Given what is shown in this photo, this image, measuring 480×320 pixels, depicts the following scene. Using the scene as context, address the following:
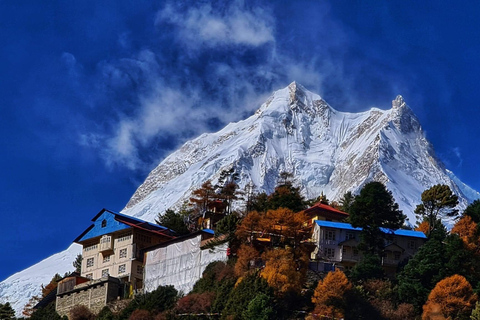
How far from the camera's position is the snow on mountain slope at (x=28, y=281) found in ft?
529

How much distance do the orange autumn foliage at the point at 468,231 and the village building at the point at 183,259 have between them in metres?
18.6

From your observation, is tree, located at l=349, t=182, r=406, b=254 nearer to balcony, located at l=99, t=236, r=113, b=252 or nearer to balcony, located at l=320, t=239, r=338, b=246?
balcony, located at l=320, t=239, r=338, b=246

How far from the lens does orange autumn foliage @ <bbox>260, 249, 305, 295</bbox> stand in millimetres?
65688

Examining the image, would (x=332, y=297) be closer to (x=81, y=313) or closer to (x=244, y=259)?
(x=244, y=259)

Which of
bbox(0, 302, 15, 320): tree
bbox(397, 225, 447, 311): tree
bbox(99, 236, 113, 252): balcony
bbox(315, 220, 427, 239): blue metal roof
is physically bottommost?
bbox(0, 302, 15, 320): tree

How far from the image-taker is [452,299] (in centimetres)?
6284

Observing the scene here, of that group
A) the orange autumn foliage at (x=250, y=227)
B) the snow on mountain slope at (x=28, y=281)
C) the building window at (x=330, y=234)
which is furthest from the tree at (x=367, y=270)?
the snow on mountain slope at (x=28, y=281)

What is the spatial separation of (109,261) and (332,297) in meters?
27.5

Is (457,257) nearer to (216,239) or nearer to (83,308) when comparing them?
(216,239)

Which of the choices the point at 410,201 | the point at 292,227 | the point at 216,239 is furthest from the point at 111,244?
the point at 410,201

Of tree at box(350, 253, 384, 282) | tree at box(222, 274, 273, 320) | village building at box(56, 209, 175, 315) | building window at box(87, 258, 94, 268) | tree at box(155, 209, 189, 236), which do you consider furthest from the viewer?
tree at box(155, 209, 189, 236)

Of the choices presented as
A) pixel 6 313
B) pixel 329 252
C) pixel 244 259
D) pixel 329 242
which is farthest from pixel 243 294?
pixel 6 313

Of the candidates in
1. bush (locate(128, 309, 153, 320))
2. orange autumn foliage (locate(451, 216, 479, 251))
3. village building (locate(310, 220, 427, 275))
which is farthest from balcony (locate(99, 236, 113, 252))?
orange autumn foliage (locate(451, 216, 479, 251))

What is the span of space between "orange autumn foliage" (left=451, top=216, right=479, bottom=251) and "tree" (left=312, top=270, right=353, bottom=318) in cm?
1189
